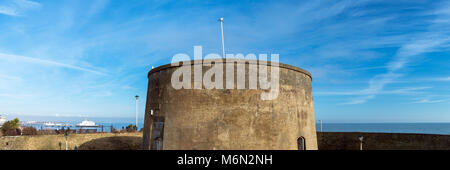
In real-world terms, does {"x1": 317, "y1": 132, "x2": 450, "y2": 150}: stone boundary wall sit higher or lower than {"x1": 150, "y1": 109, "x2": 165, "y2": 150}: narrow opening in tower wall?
lower

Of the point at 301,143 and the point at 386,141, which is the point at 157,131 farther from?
the point at 386,141

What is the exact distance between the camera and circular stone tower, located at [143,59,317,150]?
1014 centimetres

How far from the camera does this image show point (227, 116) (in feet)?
33.6

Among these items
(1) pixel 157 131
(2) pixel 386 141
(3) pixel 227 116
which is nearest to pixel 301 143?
(3) pixel 227 116

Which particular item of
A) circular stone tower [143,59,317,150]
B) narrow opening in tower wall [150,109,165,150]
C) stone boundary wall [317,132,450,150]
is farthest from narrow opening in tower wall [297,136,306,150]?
stone boundary wall [317,132,450,150]

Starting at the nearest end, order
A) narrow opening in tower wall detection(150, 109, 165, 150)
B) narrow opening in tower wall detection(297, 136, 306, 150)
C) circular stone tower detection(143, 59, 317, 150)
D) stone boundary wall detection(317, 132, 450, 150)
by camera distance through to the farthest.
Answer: circular stone tower detection(143, 59, 317, 150)
narrow opening in tower wall detection(150, 109, 165, 150)
narrow opening in tower wall detection(297, 136, 306, 150)
stone boundary wall detection(317, 132, 450, 150)

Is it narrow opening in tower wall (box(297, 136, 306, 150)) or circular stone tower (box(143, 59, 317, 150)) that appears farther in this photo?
narrow opening in tower wall (box(297, 136, 306, 150))

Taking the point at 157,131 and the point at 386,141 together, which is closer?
the point at 157,131

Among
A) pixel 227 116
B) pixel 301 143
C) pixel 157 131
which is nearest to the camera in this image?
pixel 227 116

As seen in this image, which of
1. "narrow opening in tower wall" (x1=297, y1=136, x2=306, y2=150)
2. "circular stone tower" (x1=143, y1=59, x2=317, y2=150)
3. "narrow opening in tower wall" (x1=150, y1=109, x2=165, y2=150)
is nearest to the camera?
"circular stone tower" (x1=143, y1=59, x2=317, y2=150)

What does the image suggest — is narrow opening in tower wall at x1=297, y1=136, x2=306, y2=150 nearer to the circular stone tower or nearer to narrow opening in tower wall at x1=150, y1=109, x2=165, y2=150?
the circular stone tower
